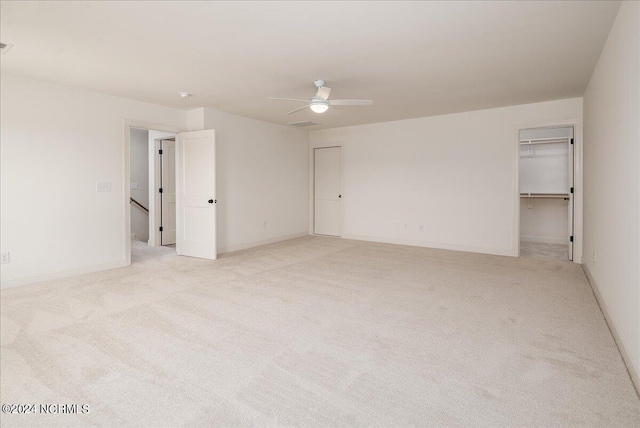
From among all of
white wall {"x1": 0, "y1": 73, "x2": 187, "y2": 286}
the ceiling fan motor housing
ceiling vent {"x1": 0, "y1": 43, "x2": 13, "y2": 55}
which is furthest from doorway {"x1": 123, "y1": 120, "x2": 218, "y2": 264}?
the ceiling fan motor housing

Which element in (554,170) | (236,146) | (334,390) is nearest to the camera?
(334,390)

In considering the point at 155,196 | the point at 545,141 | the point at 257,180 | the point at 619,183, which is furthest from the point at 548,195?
the point at 155,196

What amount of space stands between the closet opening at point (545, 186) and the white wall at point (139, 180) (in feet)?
25.4

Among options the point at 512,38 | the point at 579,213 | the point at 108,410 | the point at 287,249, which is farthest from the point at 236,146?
the point at 579,213

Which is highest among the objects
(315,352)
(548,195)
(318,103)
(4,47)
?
(4,47)

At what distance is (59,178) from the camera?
432 centimetres

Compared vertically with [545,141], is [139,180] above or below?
below

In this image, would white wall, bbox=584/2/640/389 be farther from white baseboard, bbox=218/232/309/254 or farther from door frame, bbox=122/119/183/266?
door frame, bbox=122/119/183/266

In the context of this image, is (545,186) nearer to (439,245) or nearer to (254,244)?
(439,245)

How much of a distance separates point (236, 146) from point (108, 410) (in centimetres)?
500

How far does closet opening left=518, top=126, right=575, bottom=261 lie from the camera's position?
683cm

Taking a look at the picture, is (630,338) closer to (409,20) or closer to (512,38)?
(512,38)

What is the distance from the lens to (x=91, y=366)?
2209 millimetres

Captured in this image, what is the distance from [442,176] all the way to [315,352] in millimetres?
4830
